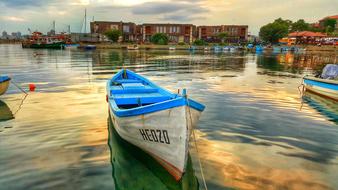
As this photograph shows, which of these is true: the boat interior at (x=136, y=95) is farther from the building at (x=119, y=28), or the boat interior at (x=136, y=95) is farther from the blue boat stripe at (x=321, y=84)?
the building at (x=119, y=28)

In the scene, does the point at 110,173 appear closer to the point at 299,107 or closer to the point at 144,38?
the point at 299,107

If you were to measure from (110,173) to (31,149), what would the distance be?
3602mm

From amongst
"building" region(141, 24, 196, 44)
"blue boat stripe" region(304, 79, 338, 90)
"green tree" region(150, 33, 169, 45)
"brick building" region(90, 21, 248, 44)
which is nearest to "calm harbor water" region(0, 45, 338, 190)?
"blue boat stripe" region(304, 79, 338, 90)

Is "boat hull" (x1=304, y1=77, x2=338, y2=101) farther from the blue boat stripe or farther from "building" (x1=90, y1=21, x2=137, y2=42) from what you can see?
"building" (x1=90, y1=21, x2=137, y2=42)

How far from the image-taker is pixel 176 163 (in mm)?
7199

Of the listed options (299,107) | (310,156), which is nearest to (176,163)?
(310,156)

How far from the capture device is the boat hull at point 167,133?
6.70 metres

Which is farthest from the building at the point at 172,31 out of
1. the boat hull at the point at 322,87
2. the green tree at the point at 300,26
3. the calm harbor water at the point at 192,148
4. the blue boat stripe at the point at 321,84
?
the calm harbor water at the point at 192,148

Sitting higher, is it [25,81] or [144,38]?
[144,38]

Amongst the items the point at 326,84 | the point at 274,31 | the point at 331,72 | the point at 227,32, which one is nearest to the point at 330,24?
the point at 274,31

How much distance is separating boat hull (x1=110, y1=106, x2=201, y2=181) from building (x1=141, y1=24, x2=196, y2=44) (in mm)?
135797

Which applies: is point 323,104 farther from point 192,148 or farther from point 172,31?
point 172,31

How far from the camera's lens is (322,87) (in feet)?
65.3

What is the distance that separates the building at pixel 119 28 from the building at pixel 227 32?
4007cm
